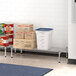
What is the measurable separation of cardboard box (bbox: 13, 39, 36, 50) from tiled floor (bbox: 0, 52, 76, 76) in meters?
0.34

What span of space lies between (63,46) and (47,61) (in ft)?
2.57

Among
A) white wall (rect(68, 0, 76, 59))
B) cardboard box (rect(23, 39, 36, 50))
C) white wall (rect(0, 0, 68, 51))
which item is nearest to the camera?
white wall (rect(68, 0, 76, 59))

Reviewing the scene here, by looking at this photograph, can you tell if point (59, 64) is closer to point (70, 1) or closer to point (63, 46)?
point (63, 46)

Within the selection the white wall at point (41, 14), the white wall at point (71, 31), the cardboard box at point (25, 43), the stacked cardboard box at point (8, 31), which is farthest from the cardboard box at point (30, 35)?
the white wall at point (71, 31)

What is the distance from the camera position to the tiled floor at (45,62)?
15.9 feet

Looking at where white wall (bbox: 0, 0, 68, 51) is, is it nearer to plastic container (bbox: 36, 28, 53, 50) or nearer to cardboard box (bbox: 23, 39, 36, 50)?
plastic container (bbox: 36, 28, 53, 50)

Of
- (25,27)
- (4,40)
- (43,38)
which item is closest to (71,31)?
(43,38)

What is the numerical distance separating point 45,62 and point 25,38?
3.09 ft

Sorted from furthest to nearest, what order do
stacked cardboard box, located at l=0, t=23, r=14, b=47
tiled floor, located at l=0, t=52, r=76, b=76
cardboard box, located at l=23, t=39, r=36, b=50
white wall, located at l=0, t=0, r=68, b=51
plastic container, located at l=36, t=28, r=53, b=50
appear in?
stacked cardboard box, located at l=0, t=23, r=14, b=47, white wall, located at l=0, t=0, r=68, b=51, cardboard box, located at l=23, t=39, r=36, b=50, plastic container, located at l=36, t=28, r=53, b=50, tiled floor, located at l=0, t=52, r=76, b=76

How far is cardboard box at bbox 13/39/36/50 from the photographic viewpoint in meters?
6.04

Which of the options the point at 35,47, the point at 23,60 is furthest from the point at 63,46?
the point at 23,60

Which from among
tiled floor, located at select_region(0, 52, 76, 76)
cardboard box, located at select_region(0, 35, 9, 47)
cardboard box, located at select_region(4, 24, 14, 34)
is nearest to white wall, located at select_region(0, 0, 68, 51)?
cardboard box, located at select_region(4, 24, 14, 34)

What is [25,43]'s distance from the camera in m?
6.10

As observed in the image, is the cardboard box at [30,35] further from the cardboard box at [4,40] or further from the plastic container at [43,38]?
→ the cardboard box at [4,40]
